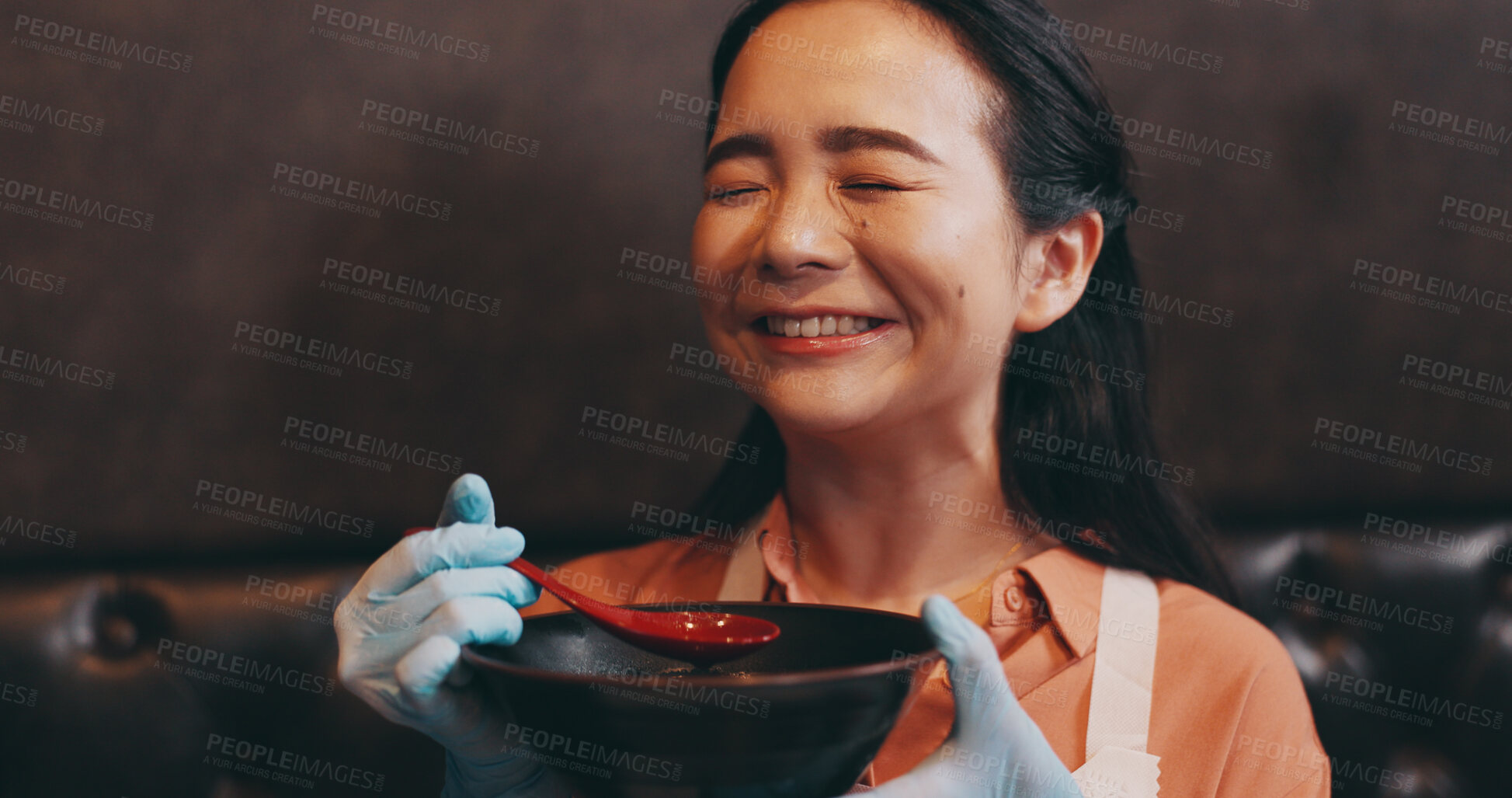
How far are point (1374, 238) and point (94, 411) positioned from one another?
6.22 feet

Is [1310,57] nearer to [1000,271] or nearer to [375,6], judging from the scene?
[1000,271]

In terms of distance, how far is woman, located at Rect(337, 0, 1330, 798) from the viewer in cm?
94

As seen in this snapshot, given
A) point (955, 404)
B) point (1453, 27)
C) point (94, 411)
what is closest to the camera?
point (955, 404)

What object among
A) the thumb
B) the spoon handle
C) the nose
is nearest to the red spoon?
the spoon handle

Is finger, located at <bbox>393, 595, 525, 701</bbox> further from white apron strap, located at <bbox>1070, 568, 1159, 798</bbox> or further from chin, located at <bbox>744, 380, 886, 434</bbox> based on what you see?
white apron strap, located at <bbox>1070, 568, 1159, 798</bbox>

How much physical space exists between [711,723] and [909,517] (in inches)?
21.4

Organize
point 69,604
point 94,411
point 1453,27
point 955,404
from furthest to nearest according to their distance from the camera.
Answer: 1. point 1453,27
2. point 94,411
3. point 69,604
4. point 955,404

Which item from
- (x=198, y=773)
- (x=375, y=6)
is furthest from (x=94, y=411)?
(x=375, y=6)

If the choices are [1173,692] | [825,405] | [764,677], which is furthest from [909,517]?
[764,677]

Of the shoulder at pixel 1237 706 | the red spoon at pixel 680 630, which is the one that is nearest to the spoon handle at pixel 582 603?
the red spoon at pixel 680 630

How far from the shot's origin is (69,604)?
1283 mm

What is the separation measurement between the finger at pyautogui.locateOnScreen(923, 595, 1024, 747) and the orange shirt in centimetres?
18

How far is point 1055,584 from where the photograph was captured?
111cm

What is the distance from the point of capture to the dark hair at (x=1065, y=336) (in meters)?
1.06
